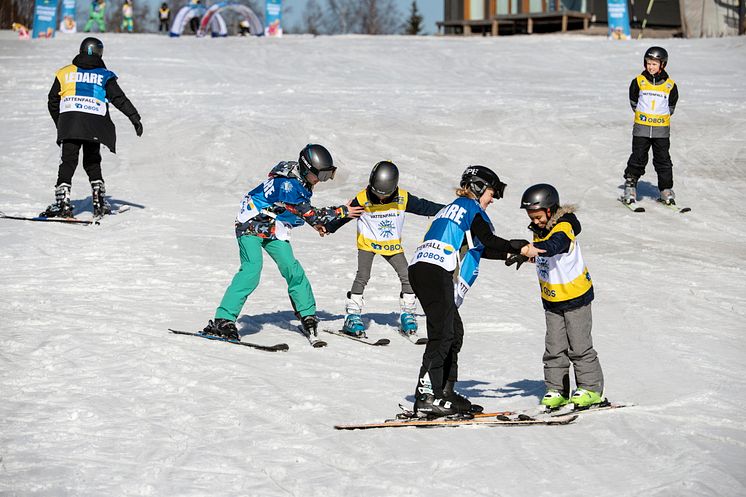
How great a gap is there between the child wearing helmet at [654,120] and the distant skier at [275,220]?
26.2 feet

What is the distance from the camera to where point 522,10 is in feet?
127

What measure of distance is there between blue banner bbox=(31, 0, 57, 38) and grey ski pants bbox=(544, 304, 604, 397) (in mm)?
28034

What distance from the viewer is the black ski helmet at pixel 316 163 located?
26.7 feet

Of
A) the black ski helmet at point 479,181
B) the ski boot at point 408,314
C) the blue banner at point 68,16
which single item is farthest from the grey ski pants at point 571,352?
the blue banner at point 68,16

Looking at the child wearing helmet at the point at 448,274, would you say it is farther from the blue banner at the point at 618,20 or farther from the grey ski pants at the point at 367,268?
the blue banner at the point at 618,20

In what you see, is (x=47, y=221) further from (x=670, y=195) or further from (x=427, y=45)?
(x=427, y=45)

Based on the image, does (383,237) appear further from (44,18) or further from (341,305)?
(44,18)

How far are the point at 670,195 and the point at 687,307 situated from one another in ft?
17.5

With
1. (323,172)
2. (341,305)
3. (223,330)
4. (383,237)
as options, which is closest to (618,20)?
(341,305)

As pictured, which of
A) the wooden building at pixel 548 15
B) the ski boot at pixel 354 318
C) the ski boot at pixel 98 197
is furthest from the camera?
the wooden building at pixel 548 15

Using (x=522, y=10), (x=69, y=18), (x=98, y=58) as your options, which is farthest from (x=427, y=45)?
(x=98, y=58)

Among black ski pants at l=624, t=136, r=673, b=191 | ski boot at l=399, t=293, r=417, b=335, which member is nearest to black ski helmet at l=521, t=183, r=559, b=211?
ski boot at l=399, t=293, r=417, b=335

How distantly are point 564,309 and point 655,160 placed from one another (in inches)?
356

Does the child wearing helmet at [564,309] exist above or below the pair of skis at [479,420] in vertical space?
above
